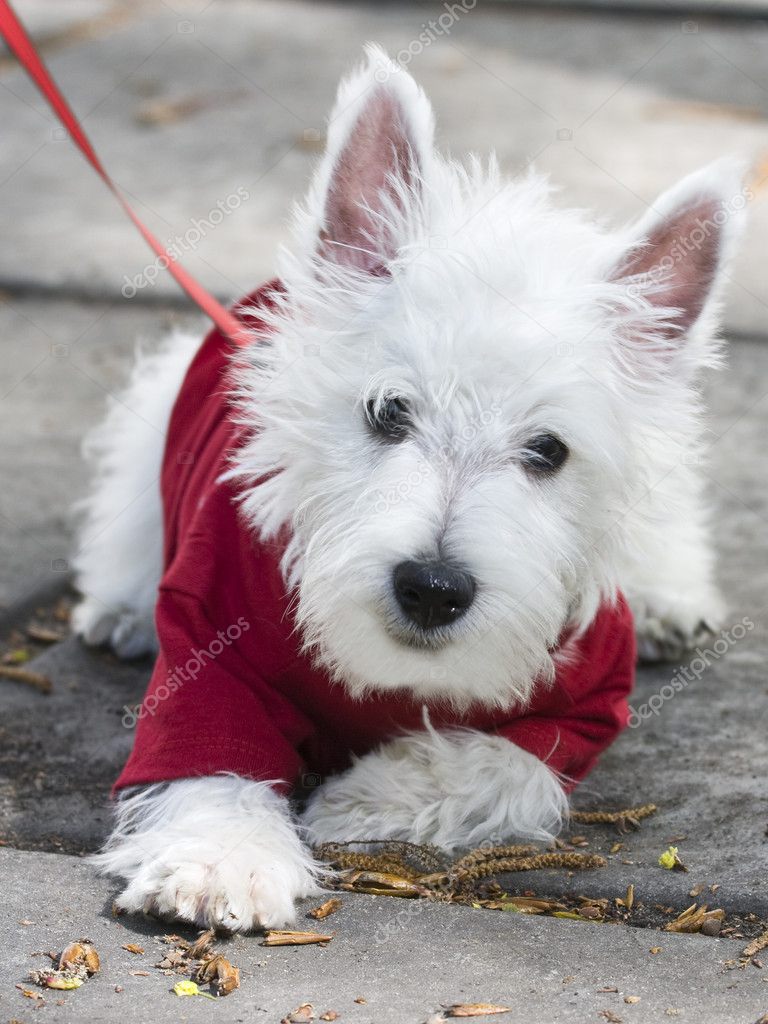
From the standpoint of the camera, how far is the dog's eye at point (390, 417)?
3.19 meters

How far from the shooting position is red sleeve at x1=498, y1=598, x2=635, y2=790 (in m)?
3.54

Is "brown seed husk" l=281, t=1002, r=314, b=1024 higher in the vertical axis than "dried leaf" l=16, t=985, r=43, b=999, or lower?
higher

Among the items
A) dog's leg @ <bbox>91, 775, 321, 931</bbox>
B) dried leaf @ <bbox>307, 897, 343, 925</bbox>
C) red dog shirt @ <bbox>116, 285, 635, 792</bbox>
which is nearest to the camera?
dog's leg @ <bbox>91, 775, 321, 931</bbox>

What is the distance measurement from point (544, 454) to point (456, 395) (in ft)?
0.87

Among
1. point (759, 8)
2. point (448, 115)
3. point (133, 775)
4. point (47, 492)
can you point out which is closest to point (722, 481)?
point (47, 492)

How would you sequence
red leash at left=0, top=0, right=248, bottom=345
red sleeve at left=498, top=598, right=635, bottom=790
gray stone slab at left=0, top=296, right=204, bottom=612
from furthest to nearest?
1. gray stone slab at left=0, top=296, right=204, bottom=612
2. red leash at left=0, top=0, right=248, bottom=345
3. red sleeve at left=498, top=598, right=635, bottom=790

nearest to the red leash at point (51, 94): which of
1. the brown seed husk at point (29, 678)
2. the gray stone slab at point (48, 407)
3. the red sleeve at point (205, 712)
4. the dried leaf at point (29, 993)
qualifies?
the red sleeve at point (205, 712)

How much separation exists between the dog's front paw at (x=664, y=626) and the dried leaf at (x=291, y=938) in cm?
187

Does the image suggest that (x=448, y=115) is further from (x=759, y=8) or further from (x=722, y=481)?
(x=722, y=481)

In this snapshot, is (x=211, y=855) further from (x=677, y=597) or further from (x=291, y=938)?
(x=677, y=597)

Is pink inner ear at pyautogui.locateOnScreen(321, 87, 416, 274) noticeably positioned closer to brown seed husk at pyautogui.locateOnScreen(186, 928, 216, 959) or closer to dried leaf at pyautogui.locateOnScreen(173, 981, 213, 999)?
brown seed husk at pyautogui.locateOnScreen(186, 928, 216, 959)

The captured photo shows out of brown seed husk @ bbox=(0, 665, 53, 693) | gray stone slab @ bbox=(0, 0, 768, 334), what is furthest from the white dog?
gray stone slab @ bbox=(0, 0, 768, 334)

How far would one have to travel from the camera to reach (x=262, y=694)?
3475 millimetres

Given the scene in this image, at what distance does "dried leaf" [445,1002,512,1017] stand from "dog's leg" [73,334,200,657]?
83.0 inches
